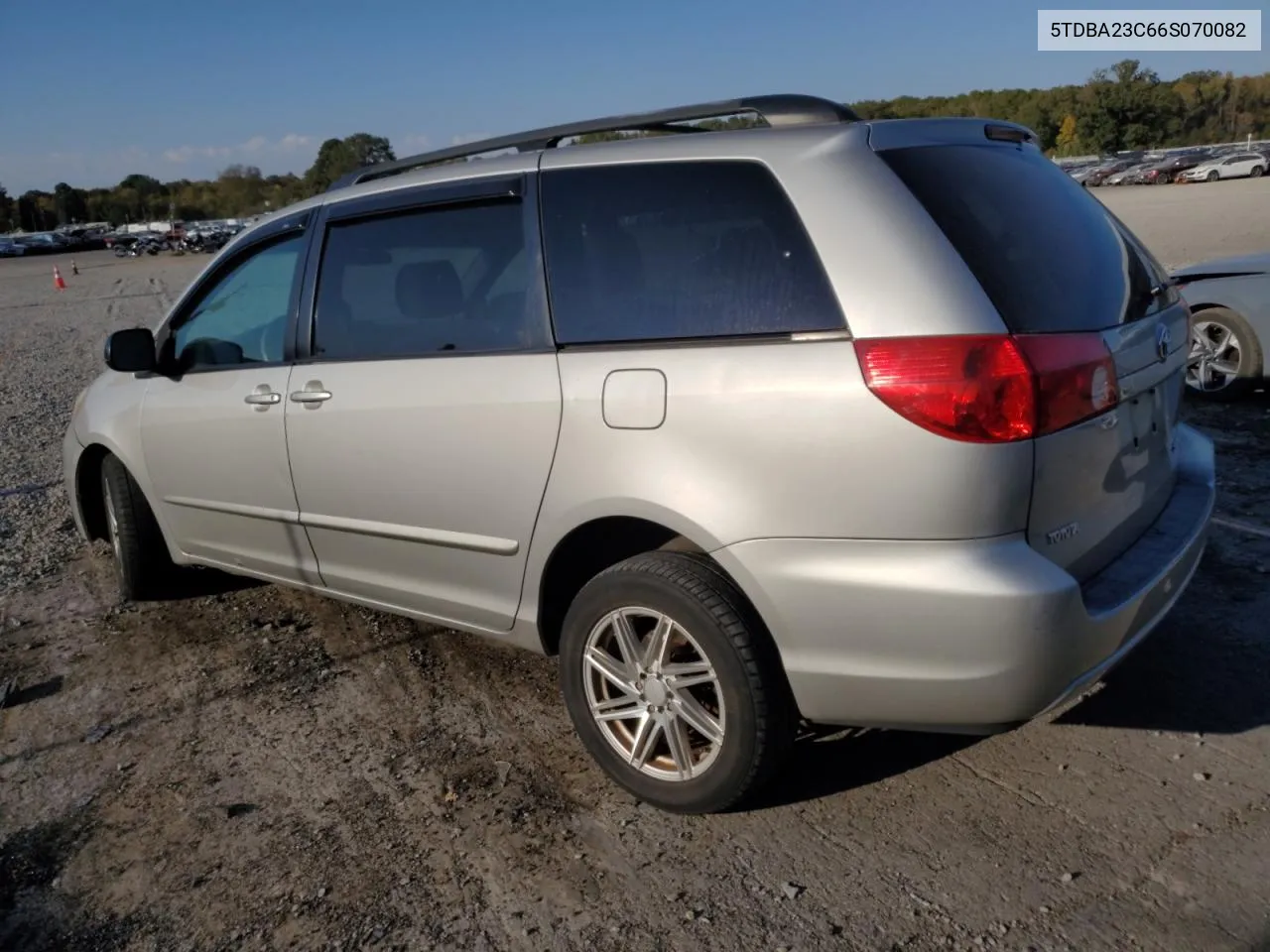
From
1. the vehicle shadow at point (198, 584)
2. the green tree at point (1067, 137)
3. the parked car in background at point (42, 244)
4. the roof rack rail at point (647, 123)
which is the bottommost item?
the vehicle shadow at point (198, 584)

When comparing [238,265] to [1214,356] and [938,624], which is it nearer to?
[938,624]

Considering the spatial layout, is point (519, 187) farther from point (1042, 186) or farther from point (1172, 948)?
point (1172, 948)

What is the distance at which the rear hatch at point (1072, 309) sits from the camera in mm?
2615

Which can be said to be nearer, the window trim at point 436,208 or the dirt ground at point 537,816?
the dirt ground at point 537,816

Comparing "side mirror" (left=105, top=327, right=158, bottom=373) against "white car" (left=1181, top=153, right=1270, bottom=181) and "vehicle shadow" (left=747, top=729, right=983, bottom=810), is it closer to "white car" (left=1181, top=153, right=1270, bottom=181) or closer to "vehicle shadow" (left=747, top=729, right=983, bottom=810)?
"vehicle shadow" (left=747, top=729, right=983, bottom=810)

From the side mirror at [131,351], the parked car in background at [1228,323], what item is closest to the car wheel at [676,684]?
the side mirror at [131,351]

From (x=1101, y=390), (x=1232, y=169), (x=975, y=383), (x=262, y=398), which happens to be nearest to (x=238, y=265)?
(x=262, y=398)

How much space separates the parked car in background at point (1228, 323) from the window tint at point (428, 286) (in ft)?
17.6

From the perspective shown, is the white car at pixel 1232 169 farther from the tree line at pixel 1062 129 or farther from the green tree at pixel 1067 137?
the green tree at pixel 1067 137

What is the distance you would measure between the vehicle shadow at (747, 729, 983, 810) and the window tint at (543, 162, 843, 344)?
51.0 inches

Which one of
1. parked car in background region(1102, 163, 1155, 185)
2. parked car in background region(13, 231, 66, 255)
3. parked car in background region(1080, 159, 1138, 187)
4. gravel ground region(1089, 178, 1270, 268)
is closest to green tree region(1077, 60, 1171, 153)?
parked car in background region(1080, 159, 1138, 187)

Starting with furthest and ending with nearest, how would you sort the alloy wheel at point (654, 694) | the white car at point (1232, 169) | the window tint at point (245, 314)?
1. the white car at point (1232, 169)
2. the window tint at point (245, 314)
3. the alloy wheel at point (654, 694)

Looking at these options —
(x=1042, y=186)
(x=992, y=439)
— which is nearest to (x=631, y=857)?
(x=992, y=439)

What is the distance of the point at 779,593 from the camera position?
8.91 ft
